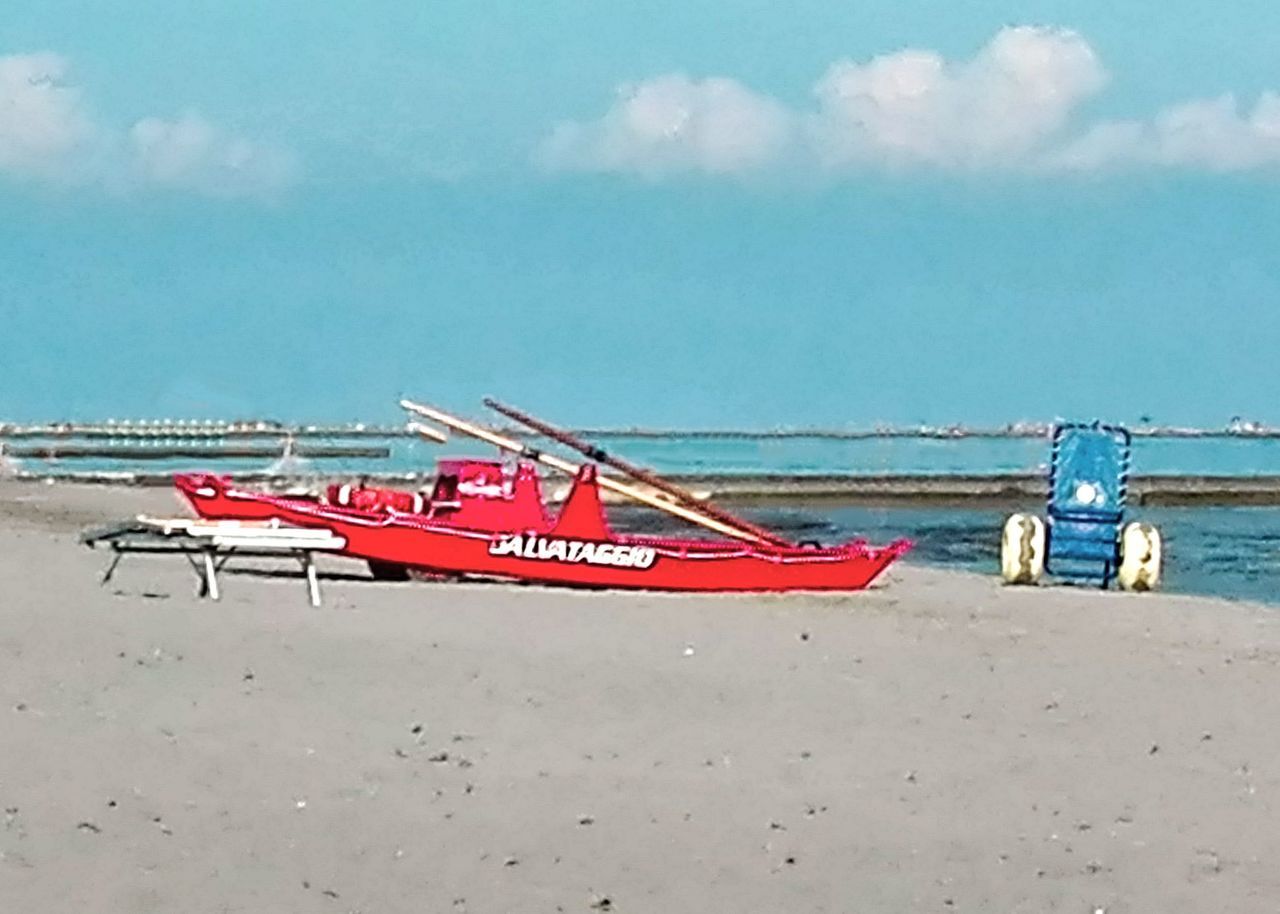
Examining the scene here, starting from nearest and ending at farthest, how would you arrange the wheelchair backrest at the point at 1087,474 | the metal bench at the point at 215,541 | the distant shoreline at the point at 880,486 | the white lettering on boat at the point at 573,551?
the metal bench at the point at 215,541 → the white lettering on boat at the point at 573,551 → the wheelchair backrest at the point at 1087,474 → the distant shoreline at the point at 880,486

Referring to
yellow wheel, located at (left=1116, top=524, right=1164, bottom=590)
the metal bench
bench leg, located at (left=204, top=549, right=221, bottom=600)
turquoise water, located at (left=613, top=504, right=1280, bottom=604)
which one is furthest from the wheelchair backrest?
bench leg, located at (left=204, top=549, right=221, bottom=600)

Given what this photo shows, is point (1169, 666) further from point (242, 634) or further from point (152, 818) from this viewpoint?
point (152, 818)

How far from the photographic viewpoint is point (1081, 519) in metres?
23.2

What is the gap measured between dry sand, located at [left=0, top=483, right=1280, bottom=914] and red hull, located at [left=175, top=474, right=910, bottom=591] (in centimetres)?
308

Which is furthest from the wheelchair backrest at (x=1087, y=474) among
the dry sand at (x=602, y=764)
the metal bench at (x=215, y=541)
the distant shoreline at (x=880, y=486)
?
the distant shoreline at (x=880, y=486)

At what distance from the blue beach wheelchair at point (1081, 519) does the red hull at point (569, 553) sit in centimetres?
435

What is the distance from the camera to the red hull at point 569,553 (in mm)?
18750

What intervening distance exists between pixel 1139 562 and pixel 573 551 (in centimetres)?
693

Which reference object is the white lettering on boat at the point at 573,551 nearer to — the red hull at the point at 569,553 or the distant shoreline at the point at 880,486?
the red hull at the point at 569,553

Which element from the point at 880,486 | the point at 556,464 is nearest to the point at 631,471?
the point at 556,464

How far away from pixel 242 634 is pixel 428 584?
229 inches

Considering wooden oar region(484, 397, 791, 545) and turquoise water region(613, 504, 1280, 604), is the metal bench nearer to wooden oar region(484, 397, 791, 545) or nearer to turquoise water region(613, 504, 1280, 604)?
wooden oar region(484, 397, 791, 545)

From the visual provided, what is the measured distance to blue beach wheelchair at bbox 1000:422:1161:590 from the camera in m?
22.8

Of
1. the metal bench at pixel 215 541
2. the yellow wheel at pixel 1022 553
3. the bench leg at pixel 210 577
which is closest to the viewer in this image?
the bench leg at pixel 210 577
